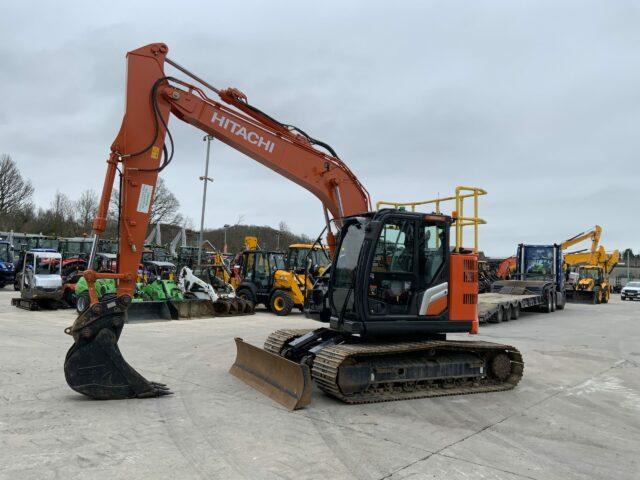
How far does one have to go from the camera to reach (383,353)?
6.64 meters

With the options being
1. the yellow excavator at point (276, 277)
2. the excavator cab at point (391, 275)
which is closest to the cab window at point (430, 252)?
the excavator cab at point (391, 275)

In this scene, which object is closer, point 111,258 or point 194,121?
point 194,121

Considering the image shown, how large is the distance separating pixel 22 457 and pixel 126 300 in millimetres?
2254

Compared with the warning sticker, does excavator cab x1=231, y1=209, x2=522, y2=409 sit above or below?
below

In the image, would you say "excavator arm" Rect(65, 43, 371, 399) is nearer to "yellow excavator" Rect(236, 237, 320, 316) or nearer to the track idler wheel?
the track idler wheel

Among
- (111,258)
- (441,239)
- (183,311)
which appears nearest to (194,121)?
(441,239)

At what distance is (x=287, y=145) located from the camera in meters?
8.05

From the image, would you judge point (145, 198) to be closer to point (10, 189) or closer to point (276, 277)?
point (276, 277)

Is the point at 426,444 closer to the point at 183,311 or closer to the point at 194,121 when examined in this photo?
the point at 194,121

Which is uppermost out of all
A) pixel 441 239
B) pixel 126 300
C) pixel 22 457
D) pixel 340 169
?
pixel 340 169

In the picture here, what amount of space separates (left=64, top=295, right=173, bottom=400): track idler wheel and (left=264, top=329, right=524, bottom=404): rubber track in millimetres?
2188

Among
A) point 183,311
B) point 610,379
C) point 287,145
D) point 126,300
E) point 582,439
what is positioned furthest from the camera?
point 183,311

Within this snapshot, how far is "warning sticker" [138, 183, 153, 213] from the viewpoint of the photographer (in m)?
6.82

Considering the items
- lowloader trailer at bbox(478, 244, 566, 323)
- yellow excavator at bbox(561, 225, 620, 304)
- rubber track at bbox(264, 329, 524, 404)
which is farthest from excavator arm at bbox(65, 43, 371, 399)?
yellow excavator at bbox(561, 225, 620, 304)
